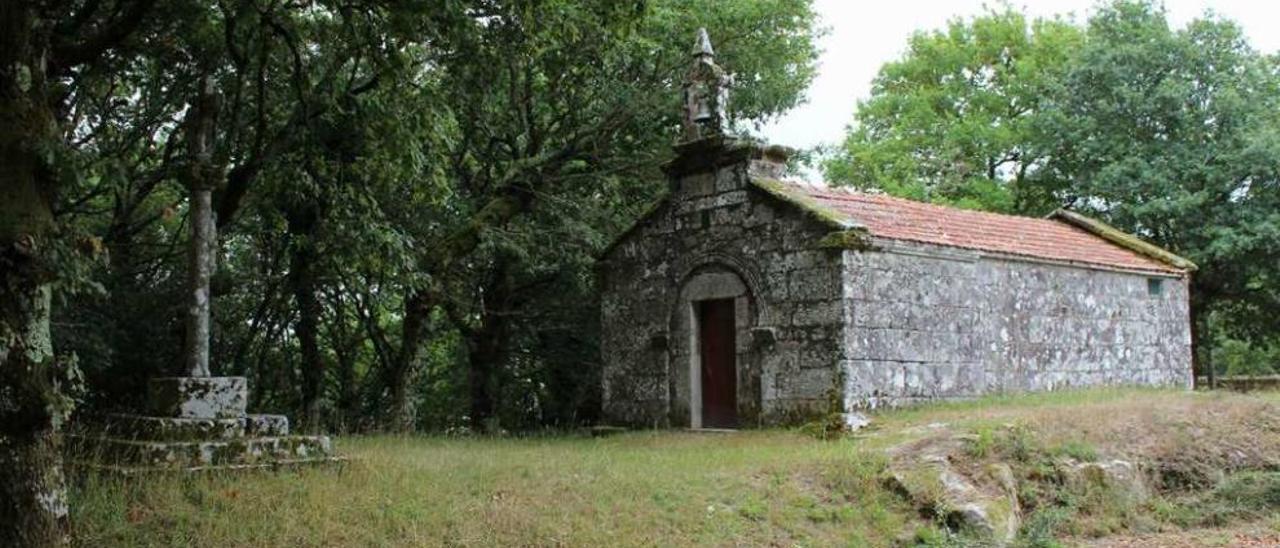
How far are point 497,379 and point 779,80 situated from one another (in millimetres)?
8005

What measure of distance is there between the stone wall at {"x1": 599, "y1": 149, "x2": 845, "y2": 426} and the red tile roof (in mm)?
834

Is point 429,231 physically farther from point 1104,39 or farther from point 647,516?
point 1104,39

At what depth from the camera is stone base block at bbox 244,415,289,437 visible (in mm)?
9969

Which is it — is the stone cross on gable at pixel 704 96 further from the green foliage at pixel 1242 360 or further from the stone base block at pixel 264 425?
the green foliage at pixel 1242 360

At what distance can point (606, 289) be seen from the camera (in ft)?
57.3

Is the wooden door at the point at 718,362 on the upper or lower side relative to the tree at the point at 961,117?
lower

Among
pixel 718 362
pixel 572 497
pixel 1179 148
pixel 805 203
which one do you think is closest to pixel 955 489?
pixel 572 497

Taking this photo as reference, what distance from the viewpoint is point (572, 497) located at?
369 inches

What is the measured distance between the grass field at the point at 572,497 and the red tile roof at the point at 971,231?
10.5ft

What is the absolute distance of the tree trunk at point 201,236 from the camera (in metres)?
10.2

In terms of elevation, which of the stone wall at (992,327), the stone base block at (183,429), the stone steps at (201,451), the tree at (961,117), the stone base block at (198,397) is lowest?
the stone steps at (201,451)

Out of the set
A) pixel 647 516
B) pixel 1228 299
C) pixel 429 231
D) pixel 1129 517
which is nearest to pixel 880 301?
pixel 1129 517

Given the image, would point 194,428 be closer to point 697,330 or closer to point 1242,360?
point 697,330

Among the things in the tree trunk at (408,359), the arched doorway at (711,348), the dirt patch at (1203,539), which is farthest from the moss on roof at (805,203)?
the tree trunk at (408,359)
